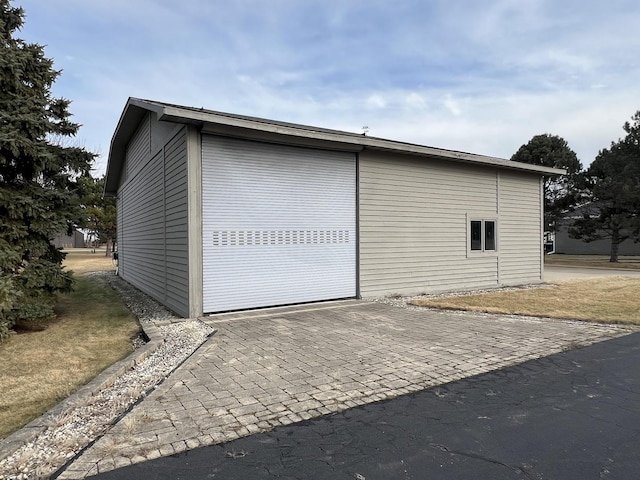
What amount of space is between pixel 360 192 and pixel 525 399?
663 cm

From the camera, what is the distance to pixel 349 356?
516 centimetres

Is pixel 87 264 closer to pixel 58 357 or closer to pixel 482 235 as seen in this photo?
pixel 58 357

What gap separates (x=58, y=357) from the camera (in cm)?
543

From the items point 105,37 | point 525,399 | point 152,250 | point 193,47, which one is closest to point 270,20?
point 193,47

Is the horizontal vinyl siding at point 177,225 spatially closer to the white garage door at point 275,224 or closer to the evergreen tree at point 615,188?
the white garage door at point 275,224

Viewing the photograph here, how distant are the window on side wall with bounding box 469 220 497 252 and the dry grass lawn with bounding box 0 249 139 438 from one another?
907 centimetres

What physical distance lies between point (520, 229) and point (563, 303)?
4.37 meters

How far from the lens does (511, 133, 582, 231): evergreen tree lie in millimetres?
26250

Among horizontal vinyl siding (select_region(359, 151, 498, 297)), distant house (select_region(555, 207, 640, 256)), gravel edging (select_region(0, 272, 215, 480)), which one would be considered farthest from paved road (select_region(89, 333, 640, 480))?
distant house (select_region(555, 207, 640, 256))

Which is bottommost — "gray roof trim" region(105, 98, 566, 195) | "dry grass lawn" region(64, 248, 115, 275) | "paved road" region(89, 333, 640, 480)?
"dry grass lawn" region(64, 248, 115, 275)

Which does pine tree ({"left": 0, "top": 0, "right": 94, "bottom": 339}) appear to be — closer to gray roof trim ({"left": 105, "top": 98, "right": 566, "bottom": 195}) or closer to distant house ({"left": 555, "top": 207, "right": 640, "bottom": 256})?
gray roof trim ({"left": 105, "top": 98, "right": 566, "bottom": 195})

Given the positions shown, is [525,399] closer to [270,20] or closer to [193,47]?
[270,20]

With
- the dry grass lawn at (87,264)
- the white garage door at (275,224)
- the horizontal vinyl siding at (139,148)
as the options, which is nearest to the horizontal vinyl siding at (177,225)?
the white garage door at (275,224)

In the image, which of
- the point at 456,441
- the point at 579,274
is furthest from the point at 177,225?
the point at 579,274
